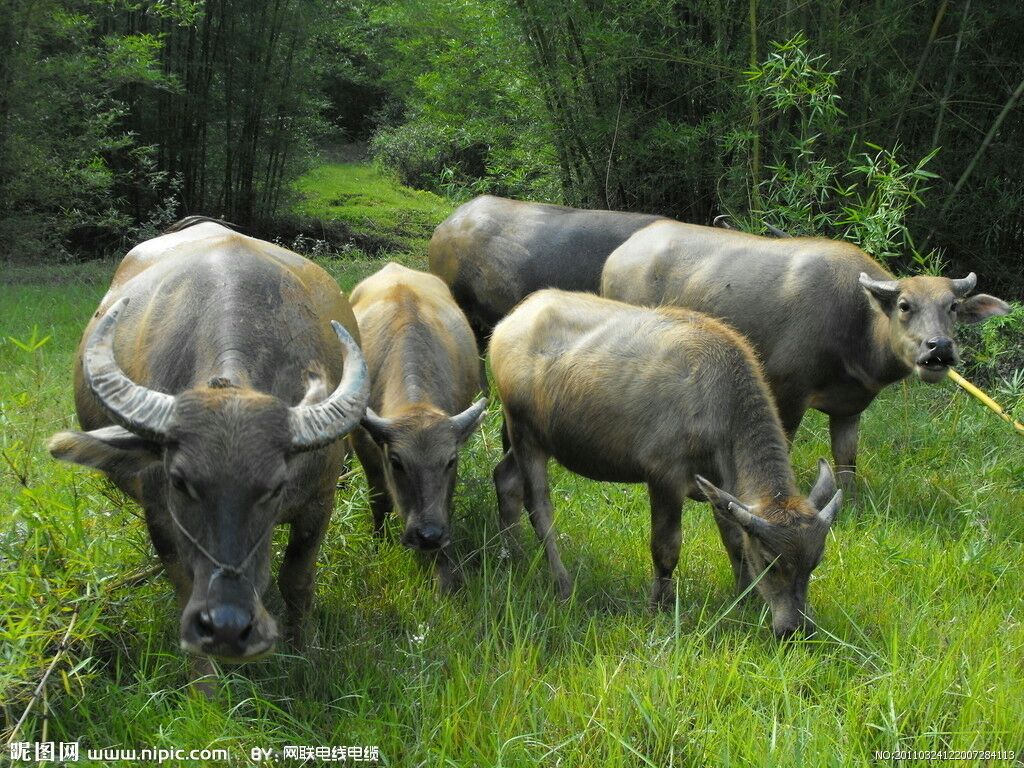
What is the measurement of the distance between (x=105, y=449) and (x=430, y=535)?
1825mm

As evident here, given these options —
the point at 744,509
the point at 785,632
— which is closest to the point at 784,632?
the point at 785,632

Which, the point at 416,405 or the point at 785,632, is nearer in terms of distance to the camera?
the point at 785,632

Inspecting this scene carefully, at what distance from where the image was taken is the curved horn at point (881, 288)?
22.5ft

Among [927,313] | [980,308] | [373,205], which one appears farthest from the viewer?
[373,205]

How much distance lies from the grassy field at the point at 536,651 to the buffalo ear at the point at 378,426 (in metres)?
0.62

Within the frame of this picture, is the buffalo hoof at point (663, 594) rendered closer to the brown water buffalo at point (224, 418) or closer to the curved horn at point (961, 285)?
the brown water buffalo at point (224, 418)

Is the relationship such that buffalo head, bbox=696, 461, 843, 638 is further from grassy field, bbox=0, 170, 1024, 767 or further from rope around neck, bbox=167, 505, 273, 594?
rope around neck, bbox=167, 505, 273, 594

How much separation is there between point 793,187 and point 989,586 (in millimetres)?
3828

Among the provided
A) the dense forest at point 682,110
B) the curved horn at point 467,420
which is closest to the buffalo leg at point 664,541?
the curved horn at point 467,420

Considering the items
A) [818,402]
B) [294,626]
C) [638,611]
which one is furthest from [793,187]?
[294,626]

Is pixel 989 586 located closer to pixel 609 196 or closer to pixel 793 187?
pixel 793 187

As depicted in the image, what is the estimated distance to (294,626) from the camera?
15.3 feet

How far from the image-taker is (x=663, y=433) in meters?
5.20

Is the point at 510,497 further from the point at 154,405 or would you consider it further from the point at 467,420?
the point at 154,405
